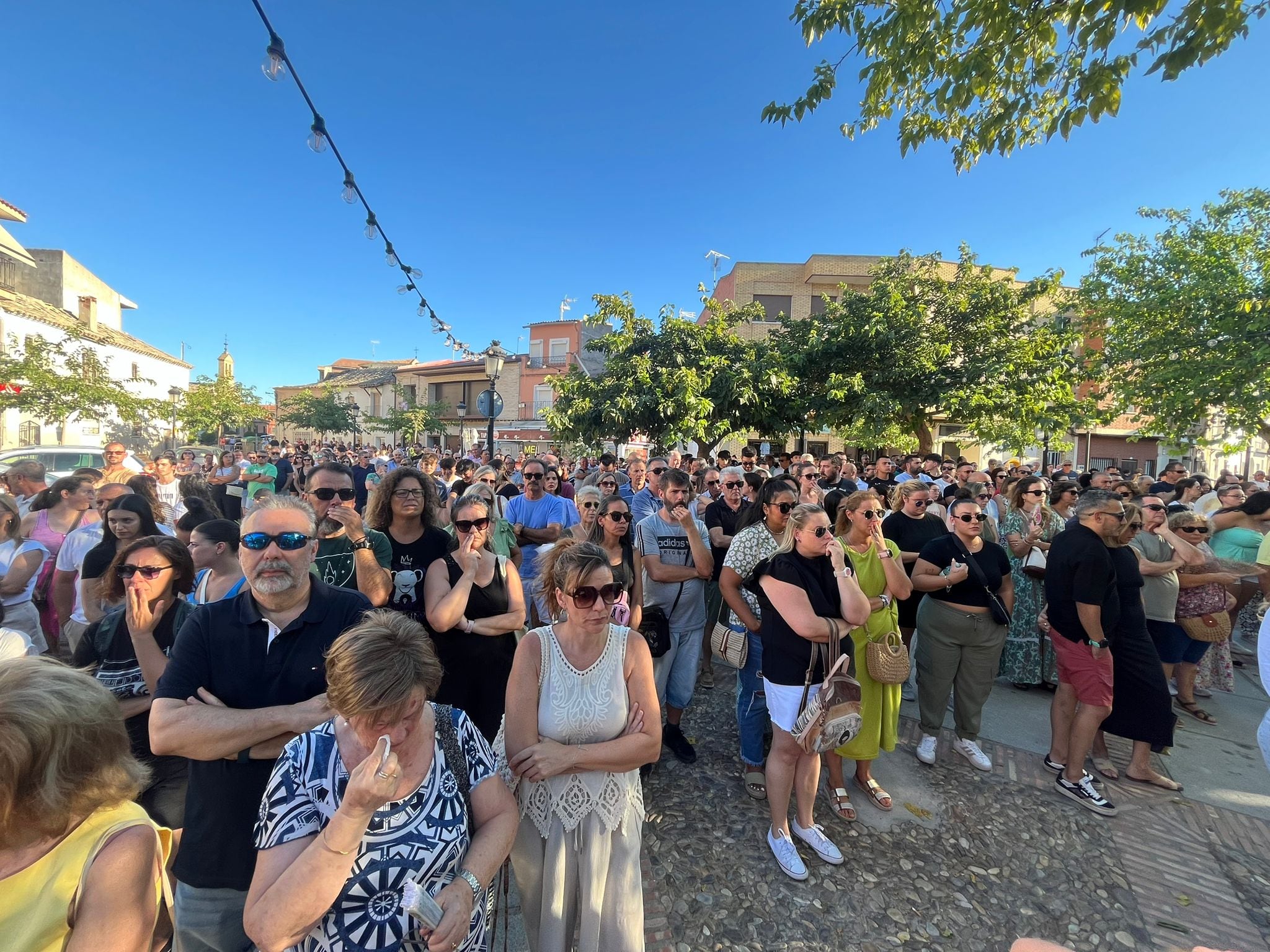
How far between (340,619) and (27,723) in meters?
0.79

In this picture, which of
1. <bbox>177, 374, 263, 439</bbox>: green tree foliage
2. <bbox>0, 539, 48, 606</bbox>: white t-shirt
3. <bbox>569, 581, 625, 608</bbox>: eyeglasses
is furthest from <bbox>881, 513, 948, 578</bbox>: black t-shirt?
<bbox>177, 374, 263, 439</bbox>: green tree foliage

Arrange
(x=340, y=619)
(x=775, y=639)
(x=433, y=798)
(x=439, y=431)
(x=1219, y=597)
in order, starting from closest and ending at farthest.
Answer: (x=433, y=798) < (x=340, y=619) < (x=775, y=639) < (x=1219, y=597) < (x=439, y=431)

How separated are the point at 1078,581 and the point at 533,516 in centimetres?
402

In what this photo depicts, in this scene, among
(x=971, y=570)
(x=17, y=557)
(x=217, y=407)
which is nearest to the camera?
(x=17, y=557)

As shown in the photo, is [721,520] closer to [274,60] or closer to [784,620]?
[784,620]

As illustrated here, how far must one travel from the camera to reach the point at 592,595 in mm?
1999

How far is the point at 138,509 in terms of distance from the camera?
318 cm

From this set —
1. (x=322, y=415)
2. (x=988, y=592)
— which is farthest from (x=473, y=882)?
(x=322, y=415)

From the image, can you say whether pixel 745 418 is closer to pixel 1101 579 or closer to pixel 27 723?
pixel 1101 579

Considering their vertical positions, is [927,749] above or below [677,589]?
below


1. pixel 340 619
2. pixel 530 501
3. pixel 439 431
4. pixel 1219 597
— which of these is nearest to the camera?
pixel 340 619

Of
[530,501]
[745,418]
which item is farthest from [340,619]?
[745,418]

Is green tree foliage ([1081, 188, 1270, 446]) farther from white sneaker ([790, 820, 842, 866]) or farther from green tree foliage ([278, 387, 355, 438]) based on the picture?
green tree foliage ([278, 387, 355, 438])

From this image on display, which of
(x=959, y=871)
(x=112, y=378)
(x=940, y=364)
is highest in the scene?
(x=112, y=378)
